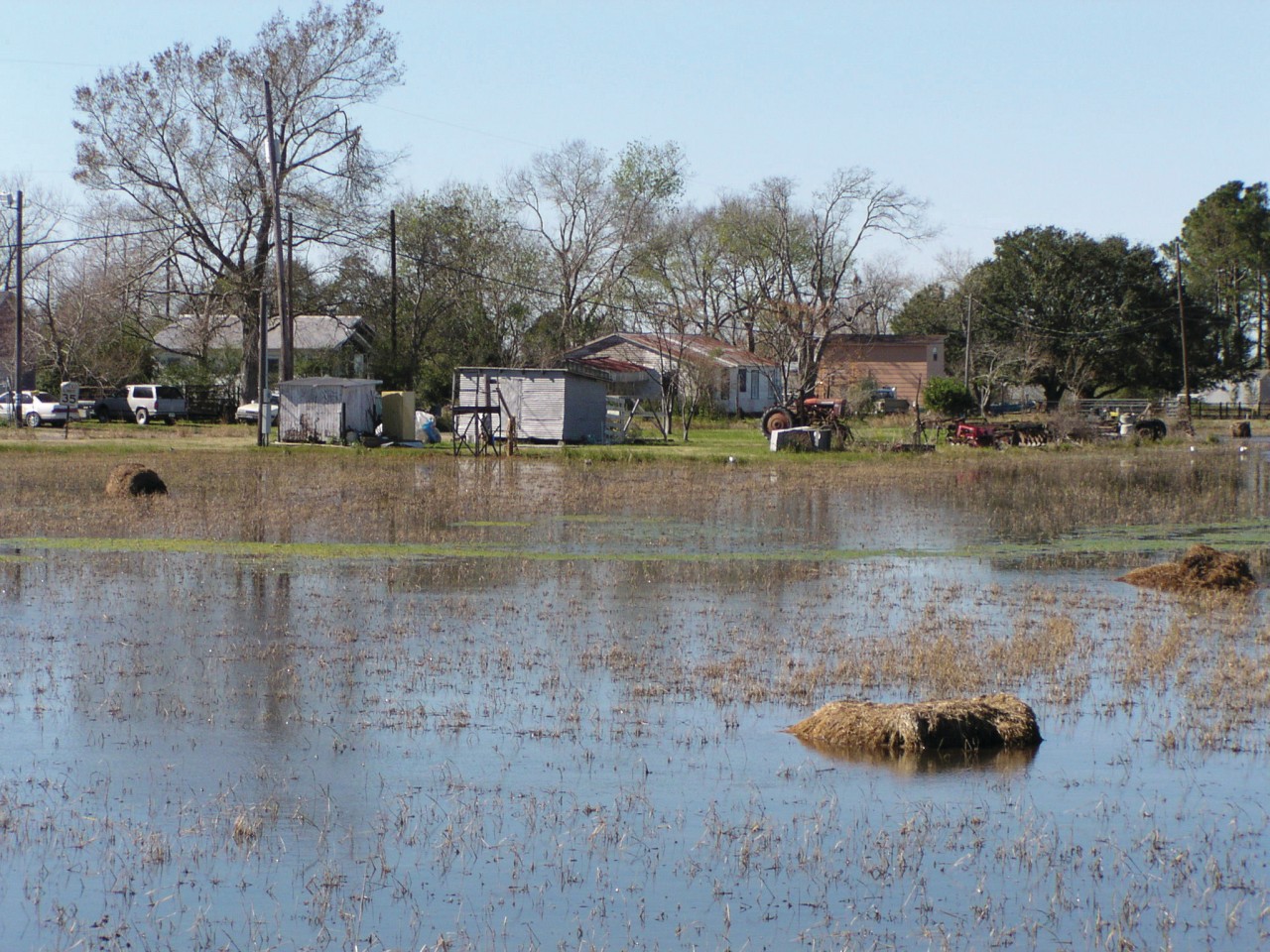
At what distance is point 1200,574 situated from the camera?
16.1 meters

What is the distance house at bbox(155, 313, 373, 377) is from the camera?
197 ft

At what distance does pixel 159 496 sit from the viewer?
25.0 metres

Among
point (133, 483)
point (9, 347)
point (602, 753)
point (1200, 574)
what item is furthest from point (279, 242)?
point (602, 753)

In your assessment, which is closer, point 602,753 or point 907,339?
point 602,753

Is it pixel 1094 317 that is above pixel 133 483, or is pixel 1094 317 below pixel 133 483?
above

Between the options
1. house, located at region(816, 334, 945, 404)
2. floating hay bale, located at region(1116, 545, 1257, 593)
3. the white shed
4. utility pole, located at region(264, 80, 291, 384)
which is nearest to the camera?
floating hay bale, located at region(1116, 545, 1257, 593)

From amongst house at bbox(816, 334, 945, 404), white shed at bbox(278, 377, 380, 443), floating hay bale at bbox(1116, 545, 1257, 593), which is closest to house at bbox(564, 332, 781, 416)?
house at bbox(816, 334, 945, 404)

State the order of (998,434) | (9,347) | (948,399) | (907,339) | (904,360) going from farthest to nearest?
(907,339)
(904,360)
(9,347)
(948,399)
(998,434)

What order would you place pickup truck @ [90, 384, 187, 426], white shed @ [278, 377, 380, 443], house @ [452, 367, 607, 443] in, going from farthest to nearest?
pickup truck @ [90, 384, 187, 426]
house @ [452, 367, 607, 443]
white shed @ [278, 377, 380, 443]

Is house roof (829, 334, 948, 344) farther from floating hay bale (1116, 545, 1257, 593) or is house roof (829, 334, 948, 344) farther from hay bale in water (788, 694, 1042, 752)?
hay bale in water (788, 694, 1042, 752)

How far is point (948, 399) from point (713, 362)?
36.4 feet

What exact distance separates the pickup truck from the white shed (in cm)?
1442

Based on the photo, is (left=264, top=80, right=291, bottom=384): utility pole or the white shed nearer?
(left=264, top=80, right=291, bottom=384): utility pole

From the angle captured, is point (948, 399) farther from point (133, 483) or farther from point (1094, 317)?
point (133, 483)
